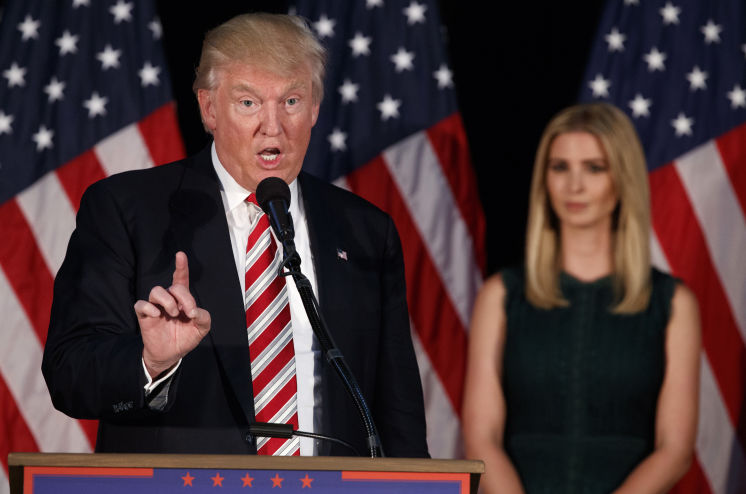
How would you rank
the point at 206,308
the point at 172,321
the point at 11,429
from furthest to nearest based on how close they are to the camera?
the point at 11,429
the point at 206,308
the point at 172,321

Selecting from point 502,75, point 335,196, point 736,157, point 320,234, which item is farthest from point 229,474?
point 736,157

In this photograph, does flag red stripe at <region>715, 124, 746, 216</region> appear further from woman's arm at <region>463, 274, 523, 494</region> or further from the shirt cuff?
the shirt cuff

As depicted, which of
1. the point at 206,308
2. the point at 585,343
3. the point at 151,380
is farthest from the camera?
the point at 585,343

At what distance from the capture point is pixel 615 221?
2809 millimetres

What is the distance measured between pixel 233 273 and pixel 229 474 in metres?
0.70

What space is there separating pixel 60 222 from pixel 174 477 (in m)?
2.18

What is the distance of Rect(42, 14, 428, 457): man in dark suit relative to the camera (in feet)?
5.75

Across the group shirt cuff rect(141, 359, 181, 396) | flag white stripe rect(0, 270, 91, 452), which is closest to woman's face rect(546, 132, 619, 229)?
shirt cuff rect(141, 359, 181, 396)

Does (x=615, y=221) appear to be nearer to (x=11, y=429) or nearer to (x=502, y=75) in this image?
(x=502, y=75)

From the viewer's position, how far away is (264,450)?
1785 mm

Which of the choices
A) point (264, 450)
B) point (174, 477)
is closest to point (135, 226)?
point (264, 450)

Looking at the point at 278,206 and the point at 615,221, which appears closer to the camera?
the point at 278,206

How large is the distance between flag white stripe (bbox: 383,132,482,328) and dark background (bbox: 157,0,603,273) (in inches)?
5.7

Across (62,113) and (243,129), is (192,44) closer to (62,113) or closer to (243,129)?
(62,113)
